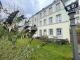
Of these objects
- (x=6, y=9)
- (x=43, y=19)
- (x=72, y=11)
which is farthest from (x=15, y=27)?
(x=43, y=19)

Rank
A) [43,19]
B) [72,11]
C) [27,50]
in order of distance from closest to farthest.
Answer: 1. [27,50]
2. [72,11]
3. [43,19]

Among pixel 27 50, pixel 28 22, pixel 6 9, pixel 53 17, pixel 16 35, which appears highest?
pixel 53 17

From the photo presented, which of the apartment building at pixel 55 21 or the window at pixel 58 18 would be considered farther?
the window at pixel 58 18

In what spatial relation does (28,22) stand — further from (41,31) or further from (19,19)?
(41,31)

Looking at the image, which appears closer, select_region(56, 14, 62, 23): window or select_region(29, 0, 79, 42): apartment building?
select_region(29, 0, 79, 42): apartment building

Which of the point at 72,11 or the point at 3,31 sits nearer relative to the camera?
the point at 3,31

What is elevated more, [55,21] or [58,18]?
[58,18]

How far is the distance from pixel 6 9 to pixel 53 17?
108ft

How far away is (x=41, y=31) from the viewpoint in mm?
46500

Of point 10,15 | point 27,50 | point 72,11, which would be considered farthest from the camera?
point 72,11

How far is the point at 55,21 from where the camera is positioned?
1474 inches

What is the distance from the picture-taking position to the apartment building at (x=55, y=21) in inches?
1320

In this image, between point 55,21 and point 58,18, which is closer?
point 58,18

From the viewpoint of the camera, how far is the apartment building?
33.5 meters
